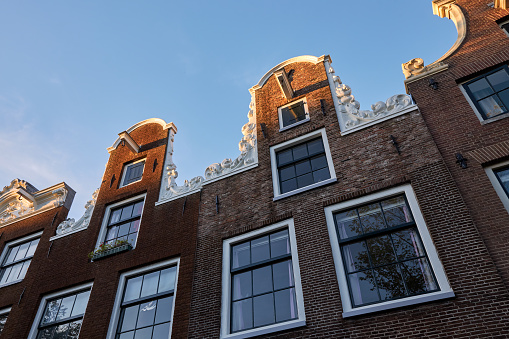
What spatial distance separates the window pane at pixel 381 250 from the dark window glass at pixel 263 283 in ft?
6.60

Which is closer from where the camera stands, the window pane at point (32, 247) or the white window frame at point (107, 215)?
the white window frame at point (107, 215)

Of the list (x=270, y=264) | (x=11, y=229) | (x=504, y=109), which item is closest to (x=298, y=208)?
(x=270, y=264)

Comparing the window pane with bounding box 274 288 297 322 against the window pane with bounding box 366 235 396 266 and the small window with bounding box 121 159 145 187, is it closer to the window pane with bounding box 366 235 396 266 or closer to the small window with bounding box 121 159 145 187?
the window pane with bounding box 366 235 396 266

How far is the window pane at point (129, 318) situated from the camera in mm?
10703

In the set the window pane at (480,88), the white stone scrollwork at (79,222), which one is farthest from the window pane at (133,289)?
the window pane at (480,88)

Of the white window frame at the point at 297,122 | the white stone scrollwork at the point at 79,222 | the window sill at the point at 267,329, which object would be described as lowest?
the window sill at the point at 267,329

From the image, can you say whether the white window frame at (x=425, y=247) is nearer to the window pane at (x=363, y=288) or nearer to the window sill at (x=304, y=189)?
the window pane at (x=363, y=288)

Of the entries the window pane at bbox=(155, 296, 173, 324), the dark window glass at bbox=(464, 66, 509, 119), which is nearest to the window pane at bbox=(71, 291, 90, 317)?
the window pane at bbox=(155, 296, 173, 324)

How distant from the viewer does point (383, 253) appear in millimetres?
8500

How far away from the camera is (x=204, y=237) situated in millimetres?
11383

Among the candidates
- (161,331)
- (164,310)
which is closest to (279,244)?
(164,310)

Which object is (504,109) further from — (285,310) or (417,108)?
(285,310)

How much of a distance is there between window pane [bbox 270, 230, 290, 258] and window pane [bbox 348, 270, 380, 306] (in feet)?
6.37

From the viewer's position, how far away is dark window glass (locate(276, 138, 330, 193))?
11.3 meters
